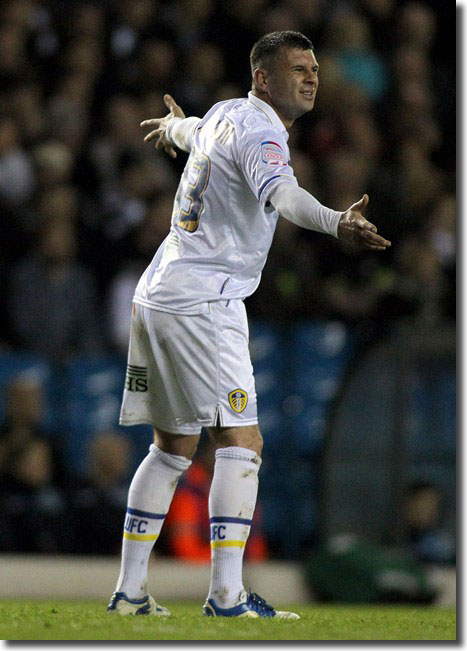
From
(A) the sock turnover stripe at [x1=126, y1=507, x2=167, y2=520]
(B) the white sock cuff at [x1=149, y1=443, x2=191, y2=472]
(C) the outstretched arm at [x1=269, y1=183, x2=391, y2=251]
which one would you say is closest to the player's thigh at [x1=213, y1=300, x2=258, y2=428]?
(B) the white sock cuff at [x1=149, y1=443, x2=191, y2=472]

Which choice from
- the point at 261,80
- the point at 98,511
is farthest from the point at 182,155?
the point at 261,80

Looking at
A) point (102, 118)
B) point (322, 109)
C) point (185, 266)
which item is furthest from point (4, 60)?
point (185, 266)

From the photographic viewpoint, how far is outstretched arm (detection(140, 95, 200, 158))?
5.53m

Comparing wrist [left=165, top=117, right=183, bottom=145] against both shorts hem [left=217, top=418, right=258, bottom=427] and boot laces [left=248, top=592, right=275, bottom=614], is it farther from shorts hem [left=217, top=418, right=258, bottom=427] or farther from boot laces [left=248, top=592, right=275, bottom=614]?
boot laces [left=248, top=592, right=275, bottom=614]

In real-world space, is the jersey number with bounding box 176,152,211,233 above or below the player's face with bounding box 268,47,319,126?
below

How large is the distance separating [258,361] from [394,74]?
4.08m

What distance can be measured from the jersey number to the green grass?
155 centimetres

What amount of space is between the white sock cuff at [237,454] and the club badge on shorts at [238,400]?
0.15 m

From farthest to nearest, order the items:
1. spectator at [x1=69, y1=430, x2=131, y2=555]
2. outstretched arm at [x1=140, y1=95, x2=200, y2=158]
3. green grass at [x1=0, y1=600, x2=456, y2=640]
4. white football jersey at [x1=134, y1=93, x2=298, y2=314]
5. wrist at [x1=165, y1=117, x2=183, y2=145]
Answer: spectator at [x1=69, y1=430, x2=131, y2=555]
wrist at [x1=165, y1=117, x2=183, y2=145]
outstretched arm at [x1=140, y1=95, x2=200, y2=158]
white football jersey at [x1=134, y1=93, x2=298, y2=314]
green grass at [x1=0, y1=600, x2=456, y2=640]

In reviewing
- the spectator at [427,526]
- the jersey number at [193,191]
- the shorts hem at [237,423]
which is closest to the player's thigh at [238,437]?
the shorts hem at [237,423]

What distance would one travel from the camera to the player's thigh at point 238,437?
197 inches

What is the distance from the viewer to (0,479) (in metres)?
7.80

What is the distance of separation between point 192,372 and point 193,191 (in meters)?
0.73

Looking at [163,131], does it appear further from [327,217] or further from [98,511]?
[98,511]
